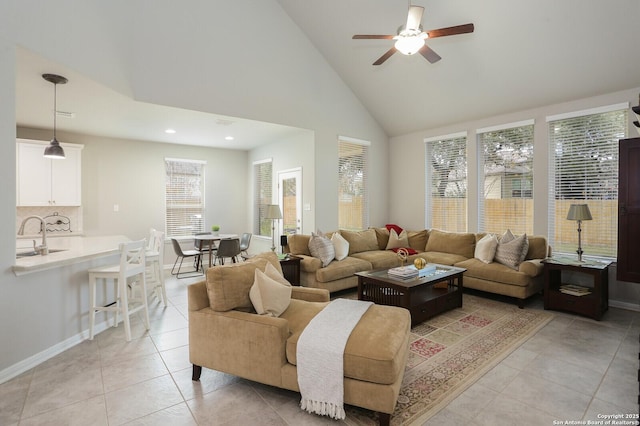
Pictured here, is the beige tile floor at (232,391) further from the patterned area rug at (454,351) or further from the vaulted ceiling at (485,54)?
the vaulted ceiling at (485,54)

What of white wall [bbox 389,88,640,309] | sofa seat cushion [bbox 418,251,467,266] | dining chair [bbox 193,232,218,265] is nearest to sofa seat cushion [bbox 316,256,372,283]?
sofa seat cushion [bbox 418,251,467,266]

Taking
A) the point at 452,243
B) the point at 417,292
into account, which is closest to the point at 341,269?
the point at 417,292

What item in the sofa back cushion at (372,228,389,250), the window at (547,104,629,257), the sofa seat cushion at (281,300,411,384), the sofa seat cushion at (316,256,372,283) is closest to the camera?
the sofa seat cushion at (281,300,411,384)

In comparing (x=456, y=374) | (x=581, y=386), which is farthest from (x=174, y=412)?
(x=581, y=386)

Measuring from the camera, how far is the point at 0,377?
2461 mm

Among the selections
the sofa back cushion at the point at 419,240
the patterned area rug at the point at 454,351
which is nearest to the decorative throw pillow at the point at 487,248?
the patterned area rug at the point at 454,351

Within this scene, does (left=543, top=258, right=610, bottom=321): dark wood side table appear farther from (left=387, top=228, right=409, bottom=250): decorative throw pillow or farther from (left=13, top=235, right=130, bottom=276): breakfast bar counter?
(left=13, top=235, right=130, bottom=276): breakfast bar counter

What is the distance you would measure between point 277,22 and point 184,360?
517 centimetres

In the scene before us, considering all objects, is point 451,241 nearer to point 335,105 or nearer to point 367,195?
point 367,195

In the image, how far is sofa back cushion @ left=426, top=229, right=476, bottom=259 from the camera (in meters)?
5.38

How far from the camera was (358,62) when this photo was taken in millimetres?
5664

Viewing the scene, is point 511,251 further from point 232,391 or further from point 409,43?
point 232,391

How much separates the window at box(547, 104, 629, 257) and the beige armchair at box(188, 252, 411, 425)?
153 inches

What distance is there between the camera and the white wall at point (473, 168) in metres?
4.29
